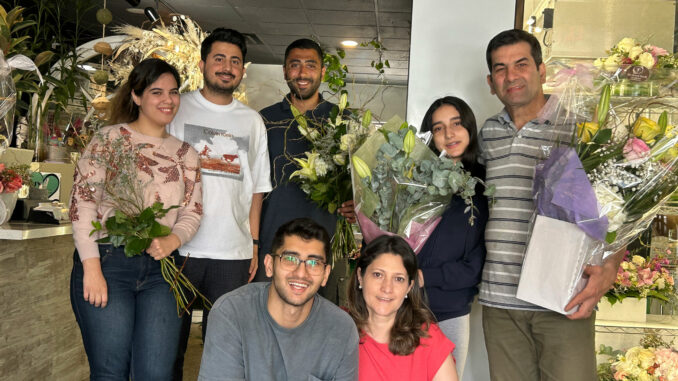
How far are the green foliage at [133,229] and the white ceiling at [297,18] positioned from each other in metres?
4.65

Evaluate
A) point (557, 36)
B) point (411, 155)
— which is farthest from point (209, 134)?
point (557, 36)

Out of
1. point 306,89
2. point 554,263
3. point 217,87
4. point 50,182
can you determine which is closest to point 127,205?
point 217,87

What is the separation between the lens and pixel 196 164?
8.19ft

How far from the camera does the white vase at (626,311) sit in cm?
294

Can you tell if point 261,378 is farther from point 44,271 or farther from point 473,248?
point 44,271

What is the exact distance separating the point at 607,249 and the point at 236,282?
1.41m

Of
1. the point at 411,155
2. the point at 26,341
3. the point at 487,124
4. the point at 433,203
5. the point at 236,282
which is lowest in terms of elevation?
the point at 26,341

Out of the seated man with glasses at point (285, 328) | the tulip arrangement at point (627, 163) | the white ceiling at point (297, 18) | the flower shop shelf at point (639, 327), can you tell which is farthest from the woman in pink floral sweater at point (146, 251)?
the white ceiling at point (297, 18)

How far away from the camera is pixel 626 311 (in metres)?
2.96

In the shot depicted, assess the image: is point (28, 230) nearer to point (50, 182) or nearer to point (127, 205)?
point (127, 205)

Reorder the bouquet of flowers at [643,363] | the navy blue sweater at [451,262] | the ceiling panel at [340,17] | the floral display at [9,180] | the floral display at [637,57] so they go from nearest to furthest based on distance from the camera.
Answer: the navy blue sweater at [451,262] → the bouquet of flowers at [643,363] → the floral display at [9,180] → the floral display at [637,57] → the ceiling panel at [340,17]

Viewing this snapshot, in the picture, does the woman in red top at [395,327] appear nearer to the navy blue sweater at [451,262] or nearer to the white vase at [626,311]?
the navy blue sweater at [451,262]

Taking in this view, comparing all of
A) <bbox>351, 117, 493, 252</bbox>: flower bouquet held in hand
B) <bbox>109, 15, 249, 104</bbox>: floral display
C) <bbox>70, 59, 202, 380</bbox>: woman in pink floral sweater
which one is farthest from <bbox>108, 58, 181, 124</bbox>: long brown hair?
<bbox>109, 15, 249, 104</bbox>: floral display

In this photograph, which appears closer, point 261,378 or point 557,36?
point 261,378
